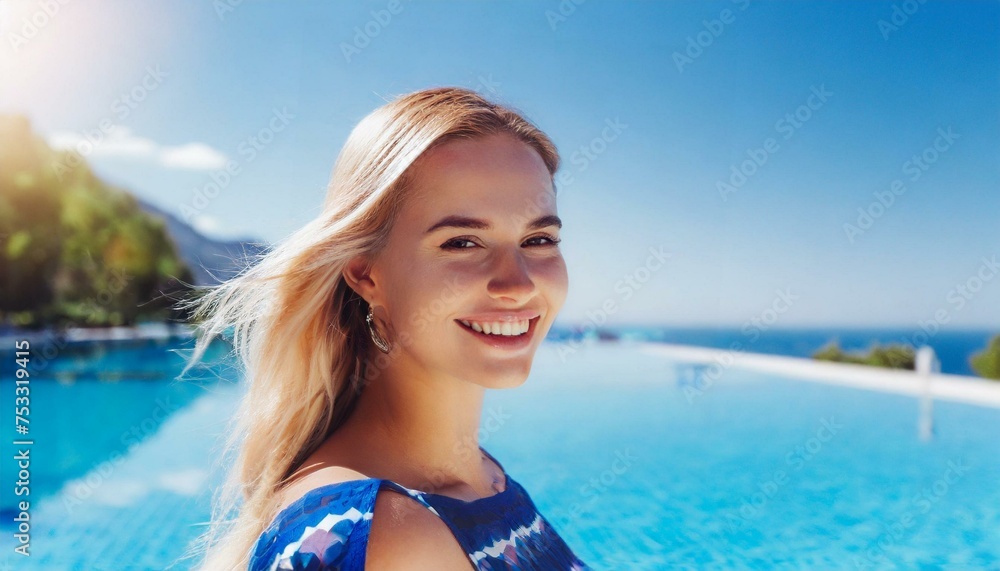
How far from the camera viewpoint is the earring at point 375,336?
103 centimetres

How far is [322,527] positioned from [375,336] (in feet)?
1.21

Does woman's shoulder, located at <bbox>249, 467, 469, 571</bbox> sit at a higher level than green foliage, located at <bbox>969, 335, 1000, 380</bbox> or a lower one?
lower

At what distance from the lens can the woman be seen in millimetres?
897

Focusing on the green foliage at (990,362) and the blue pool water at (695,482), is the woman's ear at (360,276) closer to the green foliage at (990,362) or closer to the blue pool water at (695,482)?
the blue pool water at (695,482)

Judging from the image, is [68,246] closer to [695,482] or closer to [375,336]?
[695,482]

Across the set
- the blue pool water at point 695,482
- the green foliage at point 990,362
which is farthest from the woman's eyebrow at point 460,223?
the green foliage at point 990,362

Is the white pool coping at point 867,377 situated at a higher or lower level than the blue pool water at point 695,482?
higher

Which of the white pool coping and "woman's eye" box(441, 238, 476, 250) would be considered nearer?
"woman's eye" box(441, 238, 476, 250)

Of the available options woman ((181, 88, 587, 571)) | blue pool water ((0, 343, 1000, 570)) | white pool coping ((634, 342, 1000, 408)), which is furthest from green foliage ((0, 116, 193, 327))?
woman ((181, 88, 587, 571))

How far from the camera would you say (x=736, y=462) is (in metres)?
7.24

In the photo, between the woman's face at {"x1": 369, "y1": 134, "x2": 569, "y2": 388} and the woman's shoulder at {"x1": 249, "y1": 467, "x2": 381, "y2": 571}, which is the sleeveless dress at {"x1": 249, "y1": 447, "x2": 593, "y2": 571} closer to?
the woman's shoulder at {"x1": 249, "y1": 467, "x2": 381, "y2": 571}

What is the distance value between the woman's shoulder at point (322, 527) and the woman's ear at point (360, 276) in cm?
28

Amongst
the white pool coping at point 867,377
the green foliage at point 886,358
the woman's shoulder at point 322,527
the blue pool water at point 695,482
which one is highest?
the green foliage at point 886,358

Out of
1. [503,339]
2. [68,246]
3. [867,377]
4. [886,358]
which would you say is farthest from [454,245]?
[68,246]
